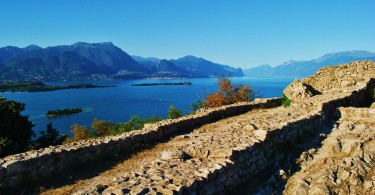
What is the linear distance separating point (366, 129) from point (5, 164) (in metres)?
17.1

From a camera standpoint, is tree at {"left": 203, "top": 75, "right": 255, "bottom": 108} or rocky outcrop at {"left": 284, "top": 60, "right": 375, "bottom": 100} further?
tree at {"left": 203, "top": 75, "right": 255, "bottom": 108}

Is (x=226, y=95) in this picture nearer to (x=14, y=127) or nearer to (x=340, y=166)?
(x=14, y=127)

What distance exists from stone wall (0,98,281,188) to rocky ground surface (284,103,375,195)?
22.8 ft

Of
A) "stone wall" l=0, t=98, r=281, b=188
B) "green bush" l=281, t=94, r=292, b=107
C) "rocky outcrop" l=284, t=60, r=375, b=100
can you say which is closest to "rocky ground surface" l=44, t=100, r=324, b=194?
"stone wall" l=0, t=98, r=281, b=188

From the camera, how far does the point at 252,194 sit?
11.6m

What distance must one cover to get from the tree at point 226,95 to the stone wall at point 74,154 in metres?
Answer: 29.3

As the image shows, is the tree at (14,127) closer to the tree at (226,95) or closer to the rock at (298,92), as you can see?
the rock at (298,92)

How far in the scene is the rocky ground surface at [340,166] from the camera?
12.1 meters

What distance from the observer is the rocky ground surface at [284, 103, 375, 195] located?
1205 centimetres

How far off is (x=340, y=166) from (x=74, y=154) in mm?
11042

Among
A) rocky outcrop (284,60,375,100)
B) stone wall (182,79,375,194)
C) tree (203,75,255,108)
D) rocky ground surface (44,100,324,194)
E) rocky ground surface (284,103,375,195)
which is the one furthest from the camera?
tree (203,75,255,108)

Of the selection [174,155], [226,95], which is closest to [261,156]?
[174,155]

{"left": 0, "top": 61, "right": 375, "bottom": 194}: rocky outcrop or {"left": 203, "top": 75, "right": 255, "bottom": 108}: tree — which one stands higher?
{"left": 0, "top": 61, "right": 375, "bottom": 194}: rocky outcrop

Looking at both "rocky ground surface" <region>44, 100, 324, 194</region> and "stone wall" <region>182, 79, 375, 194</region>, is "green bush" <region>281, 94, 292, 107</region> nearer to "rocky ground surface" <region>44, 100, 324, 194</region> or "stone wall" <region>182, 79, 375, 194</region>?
"stone wall" <region>182, 79, 375, 194</region>
